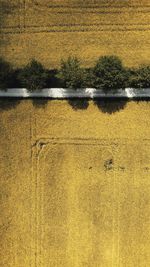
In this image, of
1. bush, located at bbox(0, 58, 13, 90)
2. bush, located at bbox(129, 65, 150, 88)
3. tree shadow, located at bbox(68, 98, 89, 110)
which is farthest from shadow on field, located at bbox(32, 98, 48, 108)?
bush, located at bbox(129, 65, 150, 88)

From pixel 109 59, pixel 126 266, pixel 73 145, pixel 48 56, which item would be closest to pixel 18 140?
pixel 73 145

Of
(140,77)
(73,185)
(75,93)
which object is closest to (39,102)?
(75,93)

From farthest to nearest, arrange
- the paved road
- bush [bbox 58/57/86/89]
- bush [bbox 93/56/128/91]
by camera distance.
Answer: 1. the paved road
2. bush [bbox 58/57/86/89]
3. bush [bbox 93/56/128/91]

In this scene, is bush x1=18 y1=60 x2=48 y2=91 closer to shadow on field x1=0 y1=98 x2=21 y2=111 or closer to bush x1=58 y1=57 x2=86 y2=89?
bush x1=58 y1=57 x2=86 y2=89

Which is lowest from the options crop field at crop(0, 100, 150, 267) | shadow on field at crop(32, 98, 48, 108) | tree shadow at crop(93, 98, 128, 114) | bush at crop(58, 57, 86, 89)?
crop field at crop(0, 100, 150, 267)

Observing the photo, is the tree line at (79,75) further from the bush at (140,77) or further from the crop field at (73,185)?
the crop field at (73,185)

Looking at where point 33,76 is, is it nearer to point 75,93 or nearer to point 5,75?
point 5,75

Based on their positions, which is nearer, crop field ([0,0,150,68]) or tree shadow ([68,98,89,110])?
crop field ([0,0,150,68])

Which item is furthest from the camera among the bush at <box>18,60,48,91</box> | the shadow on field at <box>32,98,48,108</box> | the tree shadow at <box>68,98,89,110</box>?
the shadow on field at <box>32,98,48,108</box>
